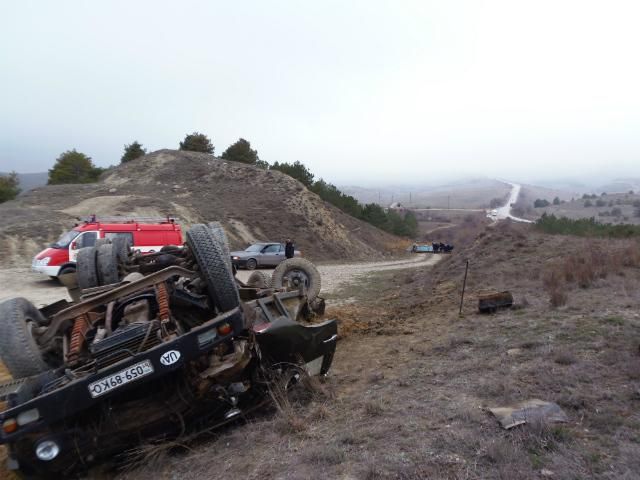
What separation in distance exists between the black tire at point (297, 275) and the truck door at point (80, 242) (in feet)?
30.0

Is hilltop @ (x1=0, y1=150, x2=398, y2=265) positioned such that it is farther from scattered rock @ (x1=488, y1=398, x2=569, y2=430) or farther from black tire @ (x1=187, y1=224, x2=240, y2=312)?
scattered rock @ (x1=488, y1=398, x2=569, y2=430)

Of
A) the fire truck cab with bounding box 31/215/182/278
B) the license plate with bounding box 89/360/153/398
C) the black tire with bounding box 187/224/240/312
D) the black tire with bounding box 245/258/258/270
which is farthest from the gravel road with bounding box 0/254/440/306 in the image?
the license plate with bounding box 89/360/153/398

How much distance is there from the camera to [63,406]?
3.23 m

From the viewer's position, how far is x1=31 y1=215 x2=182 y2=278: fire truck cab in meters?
14.7

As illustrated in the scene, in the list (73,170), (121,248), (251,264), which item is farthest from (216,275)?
(73,170)

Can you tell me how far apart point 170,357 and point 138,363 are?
8.6 inches

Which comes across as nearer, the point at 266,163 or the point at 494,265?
the point at 494,265

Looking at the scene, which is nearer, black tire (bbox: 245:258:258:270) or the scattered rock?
the scattered rock

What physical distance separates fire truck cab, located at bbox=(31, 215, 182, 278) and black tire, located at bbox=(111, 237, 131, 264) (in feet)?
28.8

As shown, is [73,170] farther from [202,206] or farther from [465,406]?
[465,406]

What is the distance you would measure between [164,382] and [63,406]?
740 mm

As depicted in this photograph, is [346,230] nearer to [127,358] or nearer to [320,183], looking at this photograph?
[320,183]

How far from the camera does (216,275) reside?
4266 mm

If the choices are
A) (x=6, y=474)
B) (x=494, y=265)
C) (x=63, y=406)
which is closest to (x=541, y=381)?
(x=63, y=406)
